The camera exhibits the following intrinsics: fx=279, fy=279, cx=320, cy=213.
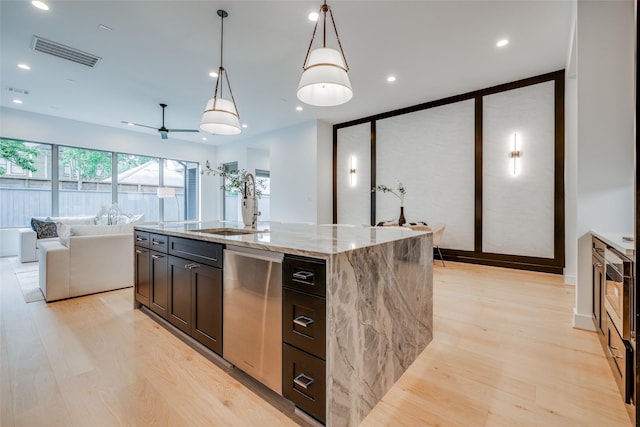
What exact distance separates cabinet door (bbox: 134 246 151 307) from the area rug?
1402 millimetres

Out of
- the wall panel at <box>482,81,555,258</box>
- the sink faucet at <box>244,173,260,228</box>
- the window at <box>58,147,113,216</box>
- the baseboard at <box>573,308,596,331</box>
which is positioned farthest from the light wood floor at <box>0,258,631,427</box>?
the window at <box>58,147,113,216</box>

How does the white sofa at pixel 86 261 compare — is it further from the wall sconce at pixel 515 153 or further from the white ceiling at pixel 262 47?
the wall sconce at pixel 515 153

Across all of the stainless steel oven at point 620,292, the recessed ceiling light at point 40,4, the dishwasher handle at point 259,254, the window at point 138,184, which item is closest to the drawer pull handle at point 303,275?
the dishwasher handle at point 259,254

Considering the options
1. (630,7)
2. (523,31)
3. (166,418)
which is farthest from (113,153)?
(630,7)

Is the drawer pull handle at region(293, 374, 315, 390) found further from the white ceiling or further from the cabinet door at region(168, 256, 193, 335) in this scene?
the white ceiling

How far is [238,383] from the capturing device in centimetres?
167

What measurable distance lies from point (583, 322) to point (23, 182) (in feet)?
31.8

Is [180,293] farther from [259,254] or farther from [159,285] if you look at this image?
[259,254]

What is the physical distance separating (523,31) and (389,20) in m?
1.63

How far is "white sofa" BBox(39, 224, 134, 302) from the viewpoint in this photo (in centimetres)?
311

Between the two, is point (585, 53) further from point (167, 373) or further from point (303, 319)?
point (167, 373)

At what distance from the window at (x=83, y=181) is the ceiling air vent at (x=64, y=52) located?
3904 millimetres

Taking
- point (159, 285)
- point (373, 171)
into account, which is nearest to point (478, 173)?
point (373, 171)

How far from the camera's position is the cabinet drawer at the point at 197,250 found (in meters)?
1.79
